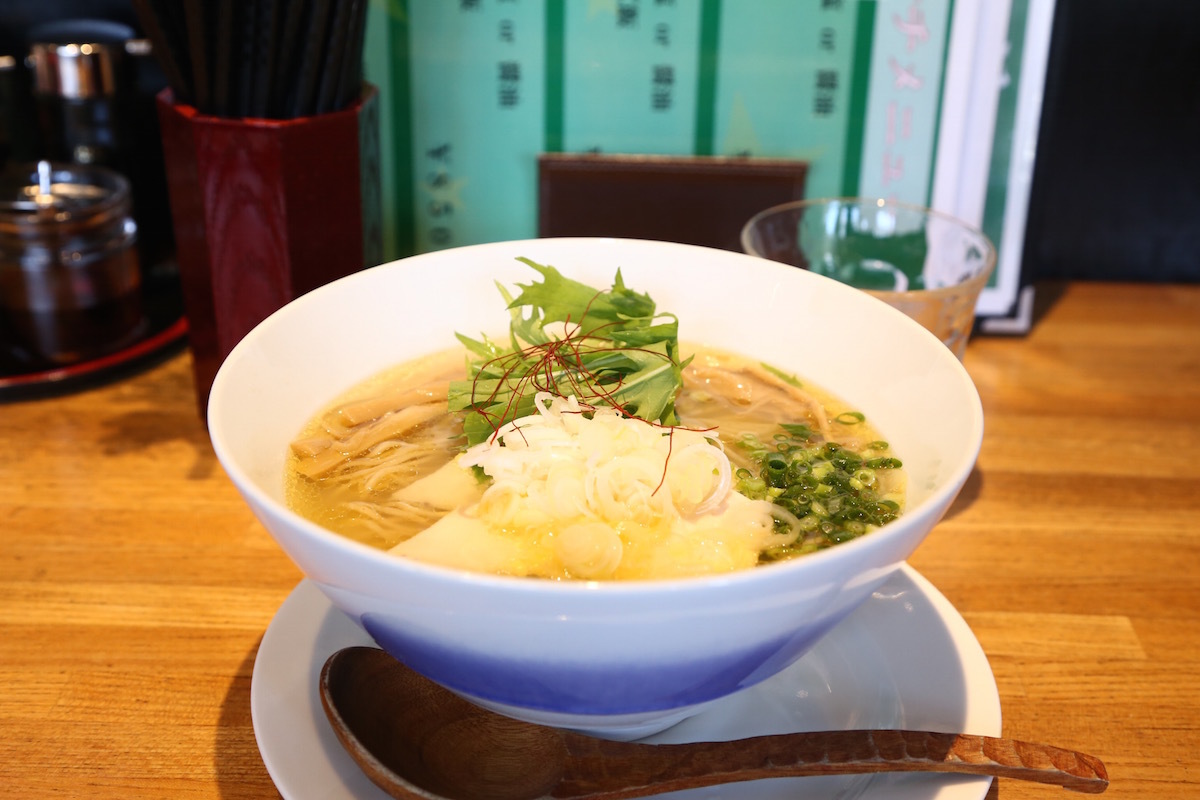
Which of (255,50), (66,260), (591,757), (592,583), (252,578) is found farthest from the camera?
(66,260)

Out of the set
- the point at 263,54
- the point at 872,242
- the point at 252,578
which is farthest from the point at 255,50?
the point at 872,242

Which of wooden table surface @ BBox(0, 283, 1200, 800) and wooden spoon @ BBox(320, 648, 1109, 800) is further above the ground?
wooden spoon @ BBox(320, 648, 1109, 800)

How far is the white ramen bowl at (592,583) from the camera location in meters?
0.67

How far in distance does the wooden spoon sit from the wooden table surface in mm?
167

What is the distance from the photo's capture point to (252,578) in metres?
1.24

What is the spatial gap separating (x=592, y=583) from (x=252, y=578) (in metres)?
0.73

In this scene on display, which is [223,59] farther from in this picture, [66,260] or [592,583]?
[592,583]

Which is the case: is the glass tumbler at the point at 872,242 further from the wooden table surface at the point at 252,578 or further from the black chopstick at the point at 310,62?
the black chopstick at the point at 310,62

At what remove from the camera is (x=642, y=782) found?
81 cm

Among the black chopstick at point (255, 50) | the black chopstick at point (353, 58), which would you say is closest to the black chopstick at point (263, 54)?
the black chopstick at point (255, 50)

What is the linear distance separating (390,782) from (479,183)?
4.11 ft

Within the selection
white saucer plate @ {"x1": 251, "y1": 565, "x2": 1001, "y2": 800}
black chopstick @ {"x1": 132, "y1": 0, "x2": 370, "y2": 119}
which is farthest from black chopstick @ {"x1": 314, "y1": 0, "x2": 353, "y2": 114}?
white saucer plate @ {"x1": 251, "y1": 565, "x2": 1001, "y2": 800}

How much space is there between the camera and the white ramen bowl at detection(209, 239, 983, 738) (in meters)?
0.67

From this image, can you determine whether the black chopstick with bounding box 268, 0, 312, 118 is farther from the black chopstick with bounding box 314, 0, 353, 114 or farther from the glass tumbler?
the glass tumbler
